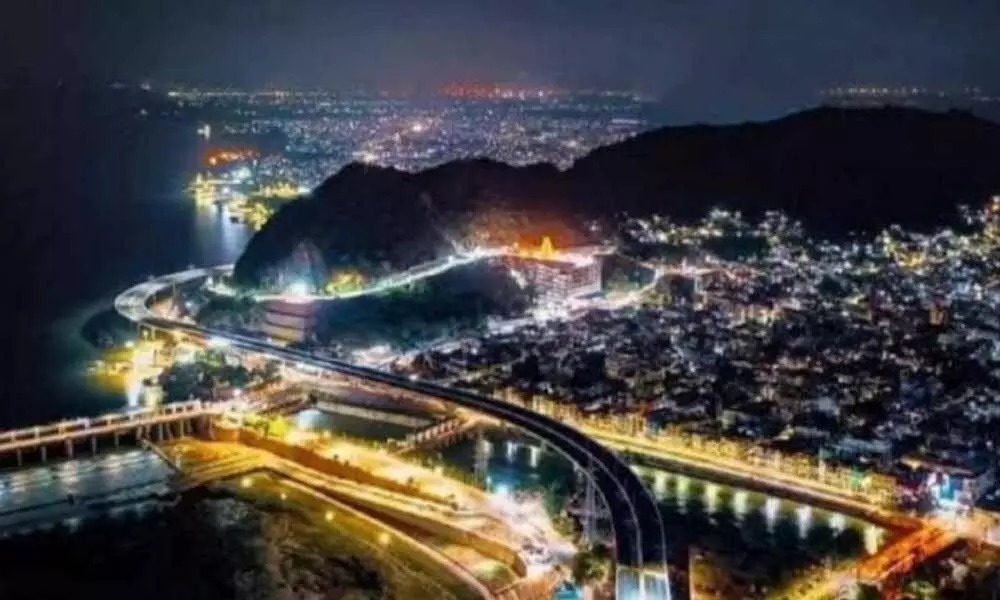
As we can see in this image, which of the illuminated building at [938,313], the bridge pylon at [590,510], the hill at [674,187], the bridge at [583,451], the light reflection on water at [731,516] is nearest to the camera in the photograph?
the bridge at [583,451]

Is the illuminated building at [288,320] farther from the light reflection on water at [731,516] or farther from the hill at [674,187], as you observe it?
the light reflection on water at [731,516]

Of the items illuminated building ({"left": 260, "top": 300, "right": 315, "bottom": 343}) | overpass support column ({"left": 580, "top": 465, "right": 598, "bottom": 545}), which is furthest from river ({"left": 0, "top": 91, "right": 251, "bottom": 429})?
overpass support column ({"left": 580, "top": 465, "right": 598, "bottom": 545})

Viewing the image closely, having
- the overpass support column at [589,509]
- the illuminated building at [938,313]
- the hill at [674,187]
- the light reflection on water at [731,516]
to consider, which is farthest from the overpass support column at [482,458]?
the illuminated building at [938,313]

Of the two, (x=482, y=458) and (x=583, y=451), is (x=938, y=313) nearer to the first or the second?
(x=583, y=451)

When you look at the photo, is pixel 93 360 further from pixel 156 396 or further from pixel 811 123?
pixel 811 123

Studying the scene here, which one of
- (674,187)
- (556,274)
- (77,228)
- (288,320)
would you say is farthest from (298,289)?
(77,228)

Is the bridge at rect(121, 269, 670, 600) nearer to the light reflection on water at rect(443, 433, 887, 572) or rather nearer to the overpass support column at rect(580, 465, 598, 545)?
the overpass support column at rect(580, 465, 598, 545)

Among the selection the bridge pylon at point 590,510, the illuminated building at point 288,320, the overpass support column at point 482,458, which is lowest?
the overpass support column at point 482,458
